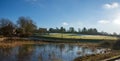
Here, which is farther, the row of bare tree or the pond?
the row of bare tree

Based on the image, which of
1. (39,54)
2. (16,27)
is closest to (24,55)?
(39,54)

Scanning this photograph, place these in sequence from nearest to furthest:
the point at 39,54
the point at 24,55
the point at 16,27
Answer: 1. the point at 24,55
2. the point at 39,54
3. the point at 16,27

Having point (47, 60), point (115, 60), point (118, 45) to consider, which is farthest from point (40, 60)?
point (118, 45)

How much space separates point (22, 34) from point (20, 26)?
10071 millimetres

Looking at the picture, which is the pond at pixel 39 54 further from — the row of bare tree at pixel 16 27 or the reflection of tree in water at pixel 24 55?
the row of bare tree at pixel 16 27

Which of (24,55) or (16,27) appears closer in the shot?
(24,55)

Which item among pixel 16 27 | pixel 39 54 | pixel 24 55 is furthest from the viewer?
pixel 16 27

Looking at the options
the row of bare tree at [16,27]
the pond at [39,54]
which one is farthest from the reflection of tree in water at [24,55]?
the row of bare tree at [16,27]

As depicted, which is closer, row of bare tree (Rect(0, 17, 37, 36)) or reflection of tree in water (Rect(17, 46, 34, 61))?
reflection of tree in water (Rect(17, 46, 34, 61))

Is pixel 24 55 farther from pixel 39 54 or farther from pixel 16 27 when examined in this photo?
pixel 16 27

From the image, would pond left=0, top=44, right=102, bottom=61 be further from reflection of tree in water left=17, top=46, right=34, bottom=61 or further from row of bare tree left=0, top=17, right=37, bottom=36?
row of bare tree left=0, top=17, right=37, bottom=36

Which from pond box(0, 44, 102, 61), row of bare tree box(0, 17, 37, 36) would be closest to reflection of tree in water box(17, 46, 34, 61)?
Answer: pond box(0, 44, 102, 61)

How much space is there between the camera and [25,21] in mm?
106312

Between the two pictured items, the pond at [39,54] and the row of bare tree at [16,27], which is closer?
the pond at [39,54]
